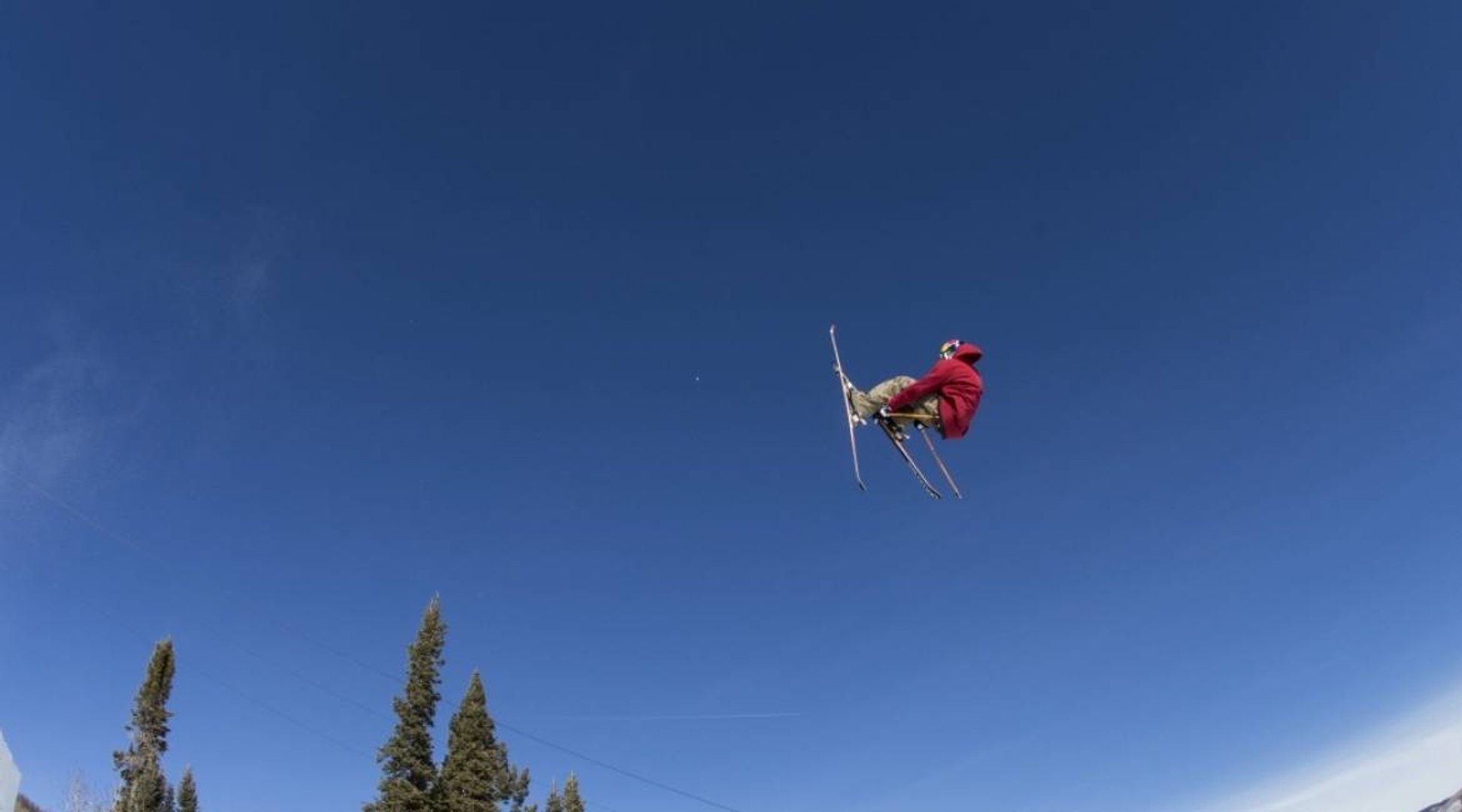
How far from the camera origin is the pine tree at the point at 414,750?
127ft

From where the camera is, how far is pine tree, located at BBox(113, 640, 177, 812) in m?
40.3

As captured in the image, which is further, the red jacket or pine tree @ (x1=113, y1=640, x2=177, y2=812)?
pine tree @ (x1=113, y1=640, x2=177, y2=812)

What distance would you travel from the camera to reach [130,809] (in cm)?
3750

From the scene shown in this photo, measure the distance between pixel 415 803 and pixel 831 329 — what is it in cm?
3146

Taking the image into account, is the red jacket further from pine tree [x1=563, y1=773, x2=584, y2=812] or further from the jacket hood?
pine tree [x1=563, y1=773, x2=584, y2=812]

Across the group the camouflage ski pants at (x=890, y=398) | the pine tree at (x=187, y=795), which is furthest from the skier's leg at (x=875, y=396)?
the pine tree at (x=187, y=795)

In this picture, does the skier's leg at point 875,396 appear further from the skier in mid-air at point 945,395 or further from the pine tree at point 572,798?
the pine tree at point 572,798

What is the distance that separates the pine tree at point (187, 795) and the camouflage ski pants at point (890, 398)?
75.1m

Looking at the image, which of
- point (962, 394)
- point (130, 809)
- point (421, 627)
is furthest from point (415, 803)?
point (962, 394)

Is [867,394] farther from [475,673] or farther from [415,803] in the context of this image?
[475,673]

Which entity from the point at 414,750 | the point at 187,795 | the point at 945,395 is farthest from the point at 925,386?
the point at 187,795

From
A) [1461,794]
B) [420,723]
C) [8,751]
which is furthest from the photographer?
[420,723]

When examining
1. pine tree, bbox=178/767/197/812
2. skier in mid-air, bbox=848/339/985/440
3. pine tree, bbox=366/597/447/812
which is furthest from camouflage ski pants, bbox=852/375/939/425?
pine tree, bbox=178/767/197/812

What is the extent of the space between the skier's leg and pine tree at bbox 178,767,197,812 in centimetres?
7496
